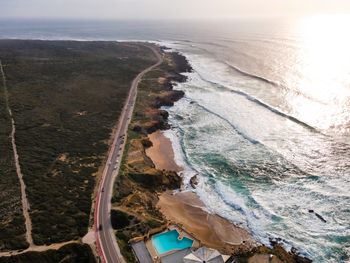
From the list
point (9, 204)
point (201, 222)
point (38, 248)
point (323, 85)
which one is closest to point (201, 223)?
point (201, 222)

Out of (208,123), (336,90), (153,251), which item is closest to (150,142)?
(208,123)

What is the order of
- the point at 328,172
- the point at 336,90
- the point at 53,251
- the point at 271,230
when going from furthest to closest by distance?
1. the point at 336,90
2. the point at 328,172
3. the point at 271,230
4. the point at 53,251

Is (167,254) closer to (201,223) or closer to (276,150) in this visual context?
(201,223)

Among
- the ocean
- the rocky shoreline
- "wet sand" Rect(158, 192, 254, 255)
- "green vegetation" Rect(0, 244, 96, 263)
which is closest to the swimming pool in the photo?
the rocky shoreline

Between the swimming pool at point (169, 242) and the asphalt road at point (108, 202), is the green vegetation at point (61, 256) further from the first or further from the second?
the swimming pool at point (169, 242)

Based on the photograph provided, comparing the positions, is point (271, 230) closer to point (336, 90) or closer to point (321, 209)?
point (321, 209)

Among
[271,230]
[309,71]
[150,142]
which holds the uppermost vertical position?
[309,71]

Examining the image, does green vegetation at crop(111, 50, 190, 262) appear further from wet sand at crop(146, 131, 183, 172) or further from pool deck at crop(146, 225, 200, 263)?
pool deck at crop(146, 225, 200, 263)
